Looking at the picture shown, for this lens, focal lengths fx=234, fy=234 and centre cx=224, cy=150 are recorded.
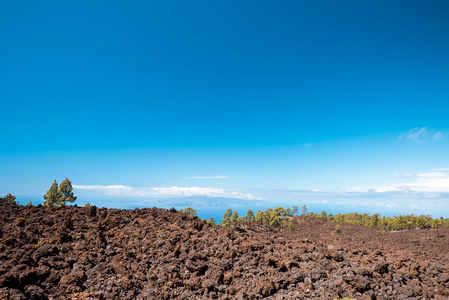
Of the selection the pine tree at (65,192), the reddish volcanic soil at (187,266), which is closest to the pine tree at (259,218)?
the pine tree at (65,192)

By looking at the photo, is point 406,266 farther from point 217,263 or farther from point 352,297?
point 217,263

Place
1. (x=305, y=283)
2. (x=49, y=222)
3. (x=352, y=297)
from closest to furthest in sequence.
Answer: (x=352, y=297) < (x=305, y=283) < (x=49, y=222)

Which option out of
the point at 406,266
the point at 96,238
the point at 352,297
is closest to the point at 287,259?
the point at 352,297

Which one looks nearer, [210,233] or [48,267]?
[48,267]

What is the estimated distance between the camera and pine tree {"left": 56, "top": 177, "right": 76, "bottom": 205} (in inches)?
1684

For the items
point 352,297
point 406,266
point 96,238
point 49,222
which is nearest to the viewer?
point 352,297

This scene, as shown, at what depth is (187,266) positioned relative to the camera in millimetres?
13211

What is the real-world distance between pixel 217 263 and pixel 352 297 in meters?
6.77

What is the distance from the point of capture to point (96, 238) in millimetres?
16750

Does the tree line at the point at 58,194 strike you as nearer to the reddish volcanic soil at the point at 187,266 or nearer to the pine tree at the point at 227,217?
the reddish volcanic soil at the point at 187,266

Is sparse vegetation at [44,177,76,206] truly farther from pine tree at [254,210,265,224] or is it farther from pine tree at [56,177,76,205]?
pine tree at [254,210,265,224]

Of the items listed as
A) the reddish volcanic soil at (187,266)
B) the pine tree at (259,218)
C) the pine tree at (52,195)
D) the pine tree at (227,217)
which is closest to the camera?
the reddish volcanic soil at (187,266)

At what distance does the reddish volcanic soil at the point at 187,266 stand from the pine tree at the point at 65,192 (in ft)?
90.4

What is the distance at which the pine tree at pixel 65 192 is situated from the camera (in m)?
42.8
